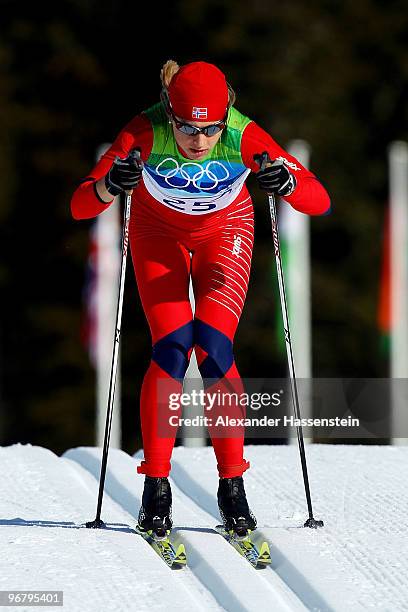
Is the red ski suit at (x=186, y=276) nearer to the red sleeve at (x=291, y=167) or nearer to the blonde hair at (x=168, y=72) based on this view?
the red sleeve at (x=291, y=167)

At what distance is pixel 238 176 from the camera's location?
572cm

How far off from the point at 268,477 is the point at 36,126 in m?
19.7

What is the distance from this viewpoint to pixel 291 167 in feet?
18.6

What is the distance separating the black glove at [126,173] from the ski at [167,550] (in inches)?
47.8

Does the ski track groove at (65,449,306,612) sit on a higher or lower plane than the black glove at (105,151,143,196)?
lower

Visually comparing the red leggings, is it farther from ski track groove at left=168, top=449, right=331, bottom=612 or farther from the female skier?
ski track groove at left=168, top=449, right=331, bottom=612

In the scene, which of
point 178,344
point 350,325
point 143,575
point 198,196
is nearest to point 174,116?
point 198,196

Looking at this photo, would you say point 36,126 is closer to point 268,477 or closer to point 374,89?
point 374,89

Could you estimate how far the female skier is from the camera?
18.1ft

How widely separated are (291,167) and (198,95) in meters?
0.46

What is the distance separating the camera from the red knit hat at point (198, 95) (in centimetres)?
545

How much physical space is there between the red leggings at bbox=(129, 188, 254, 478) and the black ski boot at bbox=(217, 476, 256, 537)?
0.11ft

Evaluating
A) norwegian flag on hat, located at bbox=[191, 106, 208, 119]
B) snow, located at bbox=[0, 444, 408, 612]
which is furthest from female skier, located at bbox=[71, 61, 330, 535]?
snow, located at bbox=[0, 444, 408, 612]

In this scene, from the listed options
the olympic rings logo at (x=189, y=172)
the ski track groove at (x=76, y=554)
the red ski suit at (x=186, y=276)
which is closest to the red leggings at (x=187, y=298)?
the red ski suit at (x=186, y=276)
